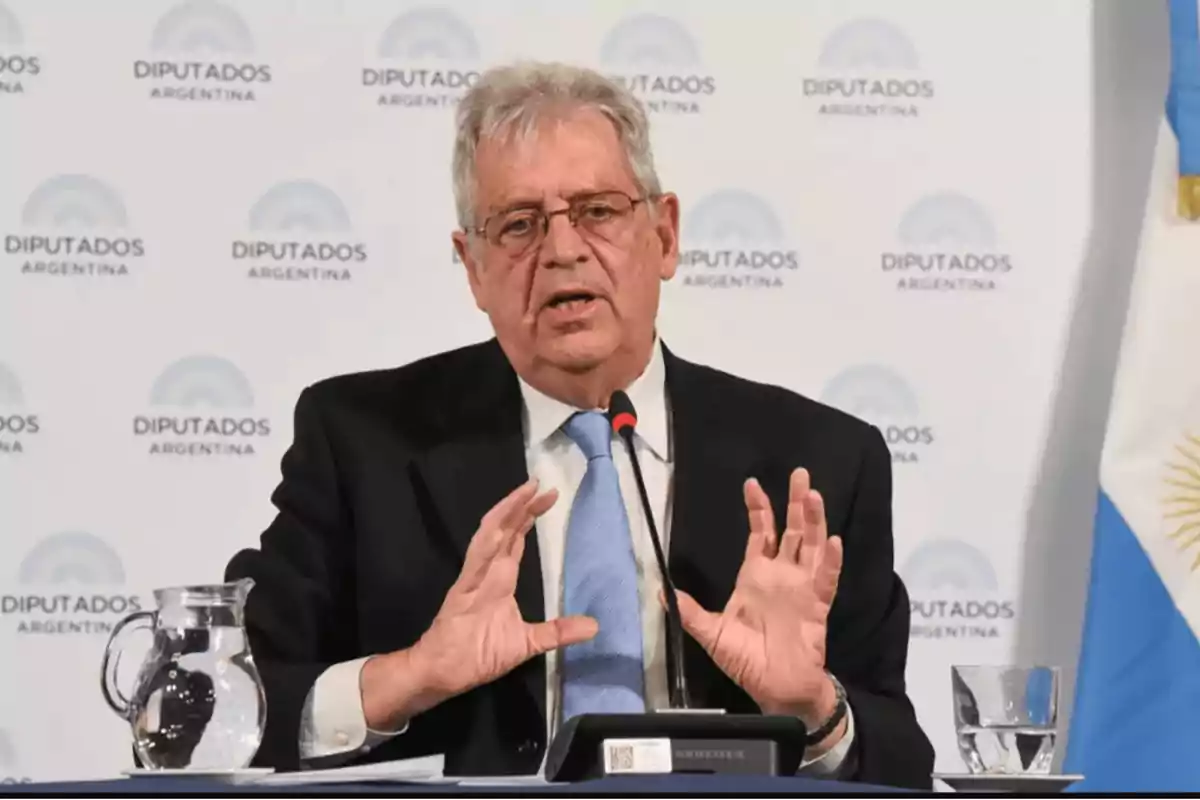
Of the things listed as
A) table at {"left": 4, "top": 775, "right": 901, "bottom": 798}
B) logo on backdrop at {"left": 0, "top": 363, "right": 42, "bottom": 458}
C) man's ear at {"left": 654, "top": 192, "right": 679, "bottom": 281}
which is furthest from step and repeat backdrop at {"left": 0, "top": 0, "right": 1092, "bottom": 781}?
table at {"left": 4, "top": 775, "right": 901, "bottom": 798}

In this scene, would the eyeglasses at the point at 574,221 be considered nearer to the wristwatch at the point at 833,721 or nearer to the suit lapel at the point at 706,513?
the suit lapel at the point at 706,513

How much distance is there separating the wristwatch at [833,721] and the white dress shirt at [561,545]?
0.07ft

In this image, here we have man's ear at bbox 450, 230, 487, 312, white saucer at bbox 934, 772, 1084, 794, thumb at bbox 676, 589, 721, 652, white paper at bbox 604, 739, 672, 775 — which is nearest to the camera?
white paper at bbox 604, 739, 672, 775

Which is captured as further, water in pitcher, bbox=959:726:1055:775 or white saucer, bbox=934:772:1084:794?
water in pitcher, bbox=959:726:1055:775

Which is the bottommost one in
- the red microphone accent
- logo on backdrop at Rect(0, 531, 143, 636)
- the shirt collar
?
logo on backdrop at Rect(0, 531, 143, 636)

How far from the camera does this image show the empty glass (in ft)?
6.18

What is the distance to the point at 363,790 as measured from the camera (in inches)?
55.4

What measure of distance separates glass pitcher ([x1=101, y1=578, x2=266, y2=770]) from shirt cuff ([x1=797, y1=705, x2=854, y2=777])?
805 mm

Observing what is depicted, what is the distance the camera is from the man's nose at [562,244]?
2.59 metres

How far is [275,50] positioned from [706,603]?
1361 mm

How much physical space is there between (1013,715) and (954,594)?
4.06ft

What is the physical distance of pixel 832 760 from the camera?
2250mm

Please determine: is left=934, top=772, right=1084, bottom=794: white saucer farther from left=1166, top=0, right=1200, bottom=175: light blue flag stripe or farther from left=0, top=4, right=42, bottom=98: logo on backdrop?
left=0, top=4, right=42, bottom=98: logo on backdrop

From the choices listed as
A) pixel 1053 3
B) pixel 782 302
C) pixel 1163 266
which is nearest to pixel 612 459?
pixel 782 302
